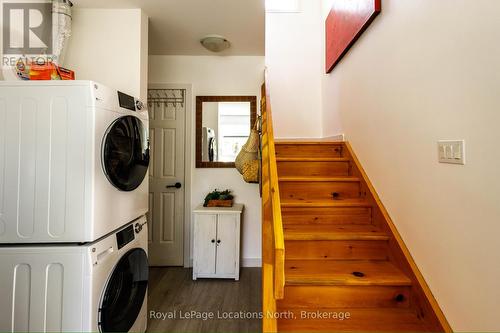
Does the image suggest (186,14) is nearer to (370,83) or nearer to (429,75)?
(370,83)

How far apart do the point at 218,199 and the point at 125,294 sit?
4.85 feet

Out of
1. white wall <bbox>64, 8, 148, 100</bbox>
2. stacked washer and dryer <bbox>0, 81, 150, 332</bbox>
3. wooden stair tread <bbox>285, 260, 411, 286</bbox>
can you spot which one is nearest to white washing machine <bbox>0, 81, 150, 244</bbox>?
stacked washer and dryer <bbox>0, 81, 150, 332</bbox>

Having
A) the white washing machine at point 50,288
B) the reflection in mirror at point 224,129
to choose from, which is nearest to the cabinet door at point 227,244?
the reflection in mirror at point 224,129

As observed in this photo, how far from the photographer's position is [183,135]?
123 inches

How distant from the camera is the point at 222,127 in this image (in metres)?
3.12

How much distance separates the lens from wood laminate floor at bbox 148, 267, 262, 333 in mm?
1961

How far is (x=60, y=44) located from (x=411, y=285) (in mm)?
2950

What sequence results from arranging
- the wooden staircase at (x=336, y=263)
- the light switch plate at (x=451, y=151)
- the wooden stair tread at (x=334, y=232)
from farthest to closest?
the wooden stair tread at (x=334, y=232) → the wooden staircase at (x=336, y=263) → the light switch plate at (x=451, y=151)

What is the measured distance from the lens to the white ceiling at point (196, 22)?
2.11 metres

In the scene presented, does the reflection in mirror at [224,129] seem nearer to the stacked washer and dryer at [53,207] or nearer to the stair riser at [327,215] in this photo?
the stair riser at [327,215]

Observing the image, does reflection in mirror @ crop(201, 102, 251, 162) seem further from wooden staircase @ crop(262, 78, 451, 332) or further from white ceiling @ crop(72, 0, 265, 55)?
wooden staircase @ crop(262, 78, 451, 332)

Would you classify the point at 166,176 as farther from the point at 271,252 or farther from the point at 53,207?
the point at 271,252

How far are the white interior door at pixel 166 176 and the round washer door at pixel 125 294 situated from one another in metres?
1.30

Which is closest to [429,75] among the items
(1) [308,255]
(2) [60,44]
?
(1) [308,255]
